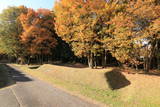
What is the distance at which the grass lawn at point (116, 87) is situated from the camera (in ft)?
19.0

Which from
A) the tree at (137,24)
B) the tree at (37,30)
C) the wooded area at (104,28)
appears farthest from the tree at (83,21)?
the tree at (37,30)

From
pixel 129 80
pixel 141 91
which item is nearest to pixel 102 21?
pixel 129 80

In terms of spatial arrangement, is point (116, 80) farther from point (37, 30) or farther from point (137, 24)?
point (37, 30)

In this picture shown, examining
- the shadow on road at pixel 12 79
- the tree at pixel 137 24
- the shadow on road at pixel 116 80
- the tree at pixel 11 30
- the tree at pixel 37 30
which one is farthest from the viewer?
the tree at pixel 11 30

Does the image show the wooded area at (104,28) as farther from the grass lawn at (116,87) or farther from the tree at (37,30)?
the grass lawn at (116,87)

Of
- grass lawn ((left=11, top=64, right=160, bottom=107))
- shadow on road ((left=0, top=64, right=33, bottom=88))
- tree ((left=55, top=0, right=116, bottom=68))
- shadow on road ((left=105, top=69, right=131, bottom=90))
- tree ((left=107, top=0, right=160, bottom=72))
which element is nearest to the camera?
grass lawn ((left=11, top=64, right=160, bottom=107))

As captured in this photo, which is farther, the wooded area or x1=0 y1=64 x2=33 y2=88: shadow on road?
x1=0 y1=64 x2=33 y2=88: shadow on road

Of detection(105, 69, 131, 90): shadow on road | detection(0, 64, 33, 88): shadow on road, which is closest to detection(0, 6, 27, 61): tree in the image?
detection(0, 64, 33, 88): shadow on road

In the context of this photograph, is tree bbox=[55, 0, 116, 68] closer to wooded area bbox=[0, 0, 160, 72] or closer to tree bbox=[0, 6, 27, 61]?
wooded area bbox=[0, 0, 160, 72]

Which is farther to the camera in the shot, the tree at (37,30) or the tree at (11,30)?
the tree at (11,30)

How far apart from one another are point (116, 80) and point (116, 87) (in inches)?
27.1

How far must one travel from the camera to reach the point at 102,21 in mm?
13297

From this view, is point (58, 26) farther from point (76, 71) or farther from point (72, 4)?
point (76, 71)

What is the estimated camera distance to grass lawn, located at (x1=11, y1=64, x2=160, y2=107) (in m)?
5.80
